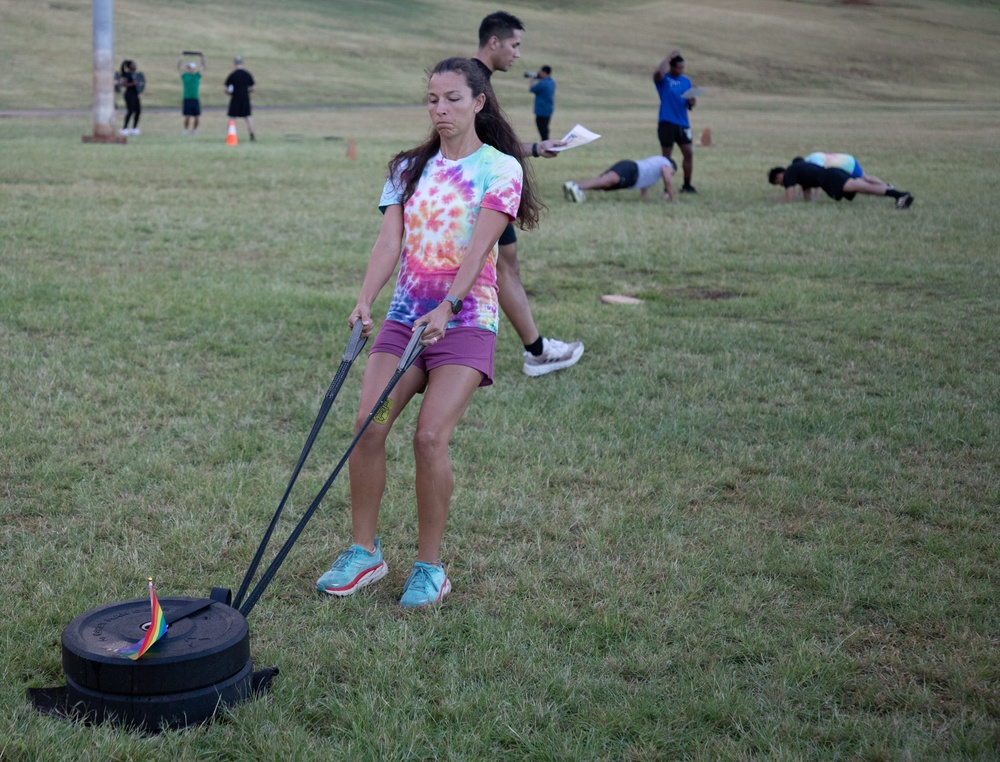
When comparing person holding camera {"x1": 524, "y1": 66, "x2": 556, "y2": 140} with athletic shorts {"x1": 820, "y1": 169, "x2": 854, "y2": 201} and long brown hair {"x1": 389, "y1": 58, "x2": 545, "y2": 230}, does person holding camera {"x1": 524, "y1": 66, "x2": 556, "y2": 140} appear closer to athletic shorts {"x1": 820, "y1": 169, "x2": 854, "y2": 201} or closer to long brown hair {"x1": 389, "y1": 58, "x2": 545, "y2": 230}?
athletic shorts {"x1": 820, "y1": 169, "x2": 854, "y2": 201}

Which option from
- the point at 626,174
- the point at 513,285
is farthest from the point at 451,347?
the point at 626,174

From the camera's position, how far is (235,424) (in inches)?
210

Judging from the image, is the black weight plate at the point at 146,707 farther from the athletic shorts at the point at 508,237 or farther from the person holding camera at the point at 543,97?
the person holding camera at the point at 543,97

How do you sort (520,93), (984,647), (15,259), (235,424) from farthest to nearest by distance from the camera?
(520,93), (15,259), (235,424), (984,647)

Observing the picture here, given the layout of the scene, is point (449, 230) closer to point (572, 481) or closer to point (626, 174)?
point (572, 481)

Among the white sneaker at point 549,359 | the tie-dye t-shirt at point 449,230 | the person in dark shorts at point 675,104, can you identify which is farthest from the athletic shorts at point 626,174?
the tie-dye t-shirt at point 449,230

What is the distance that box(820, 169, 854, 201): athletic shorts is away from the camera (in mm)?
13672

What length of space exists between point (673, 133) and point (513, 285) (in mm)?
9191

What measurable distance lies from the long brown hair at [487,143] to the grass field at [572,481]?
1.26m

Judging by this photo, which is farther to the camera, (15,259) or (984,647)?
(15,259)

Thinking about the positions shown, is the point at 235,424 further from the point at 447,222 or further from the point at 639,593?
the point at 639,593

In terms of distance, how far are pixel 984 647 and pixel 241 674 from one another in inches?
86.9

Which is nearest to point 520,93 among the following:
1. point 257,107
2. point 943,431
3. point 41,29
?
point 257,107

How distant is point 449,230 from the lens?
3.69 meters
